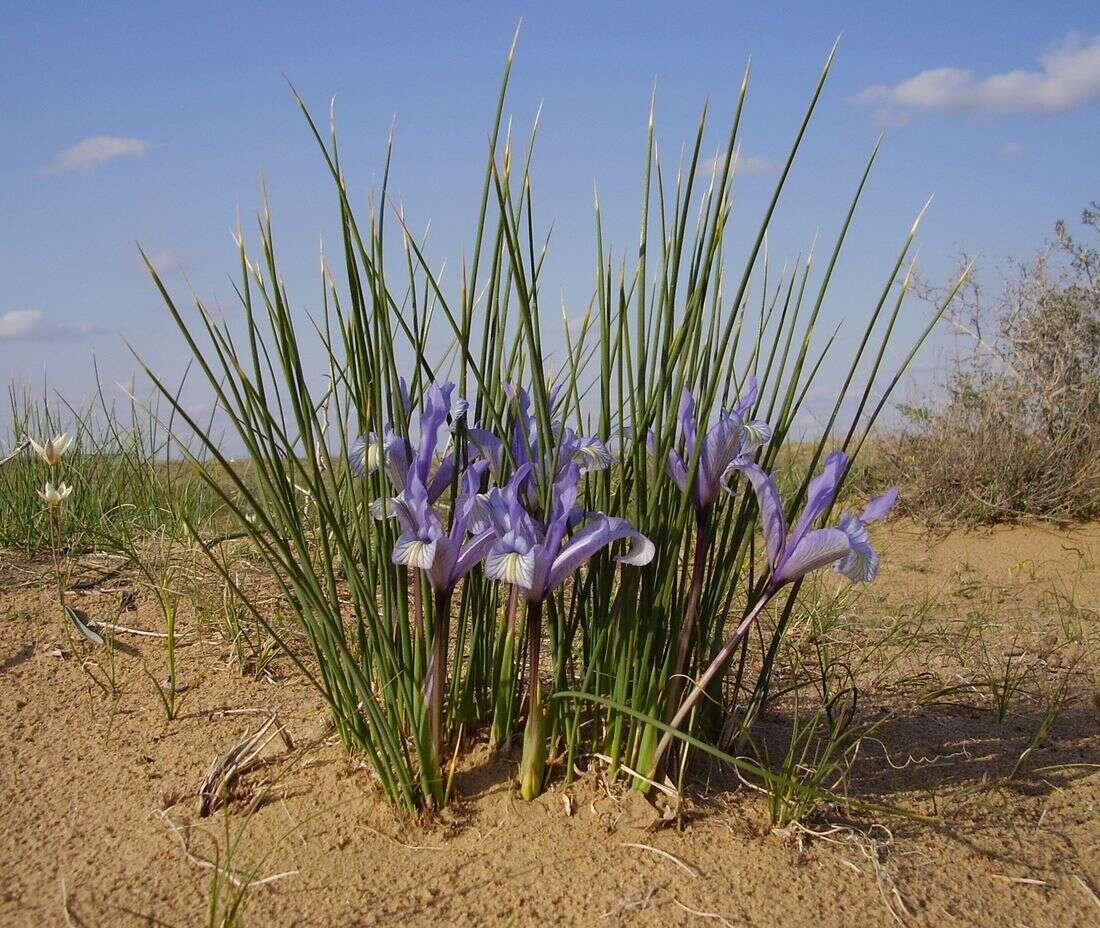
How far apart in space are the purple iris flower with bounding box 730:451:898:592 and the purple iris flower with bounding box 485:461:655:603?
220mm

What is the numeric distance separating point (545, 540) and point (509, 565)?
0.10 m

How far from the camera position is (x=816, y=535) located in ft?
5.26

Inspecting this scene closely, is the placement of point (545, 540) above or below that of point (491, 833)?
above

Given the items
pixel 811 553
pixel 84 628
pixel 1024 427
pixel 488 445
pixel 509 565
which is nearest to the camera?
pixel 509 565

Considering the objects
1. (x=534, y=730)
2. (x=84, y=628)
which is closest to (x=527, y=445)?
(x=534, y=730)

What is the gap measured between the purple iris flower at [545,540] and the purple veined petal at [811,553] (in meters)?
0.25

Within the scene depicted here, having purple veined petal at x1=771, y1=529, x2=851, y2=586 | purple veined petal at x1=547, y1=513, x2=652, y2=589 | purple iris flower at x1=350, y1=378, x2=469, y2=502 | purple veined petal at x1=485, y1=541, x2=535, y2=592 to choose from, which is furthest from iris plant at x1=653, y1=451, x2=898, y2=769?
purple iris flower at x1=350, y1=378, x2=469, y2=502

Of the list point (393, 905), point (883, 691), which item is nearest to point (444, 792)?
point (393, 905)

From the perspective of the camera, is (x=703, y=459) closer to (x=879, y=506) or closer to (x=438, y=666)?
(x=879, y=506)

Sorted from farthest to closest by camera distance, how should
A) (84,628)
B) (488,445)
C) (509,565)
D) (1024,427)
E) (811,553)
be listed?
(1024,427), (84,628), (488,445), (811,553), (509,565)

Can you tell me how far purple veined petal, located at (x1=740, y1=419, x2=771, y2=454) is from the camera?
167 cm

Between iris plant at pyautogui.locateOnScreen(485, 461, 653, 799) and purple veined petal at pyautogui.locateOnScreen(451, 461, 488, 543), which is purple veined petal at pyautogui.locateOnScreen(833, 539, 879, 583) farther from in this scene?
purple veined petal at pyautogui.locateOnScreen(451, 461, 488, 543)

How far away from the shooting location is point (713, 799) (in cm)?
194

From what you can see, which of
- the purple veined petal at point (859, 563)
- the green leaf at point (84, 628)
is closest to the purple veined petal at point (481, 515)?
the purple veined petal at point (859, 563)
